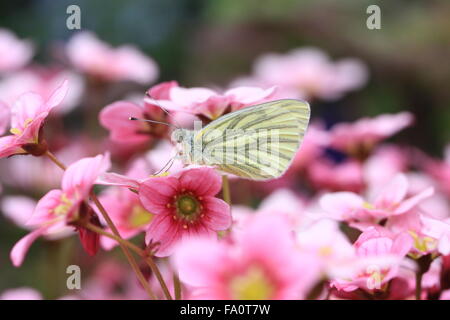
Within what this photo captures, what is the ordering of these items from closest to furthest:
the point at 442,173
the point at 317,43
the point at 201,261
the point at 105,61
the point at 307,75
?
the point at 201,261, the point at 442,173, the point at 105,61, the point at 307,75, the point at 317,43

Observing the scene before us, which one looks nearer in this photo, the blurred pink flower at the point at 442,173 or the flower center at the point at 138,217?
the flower center at the point at 138,217

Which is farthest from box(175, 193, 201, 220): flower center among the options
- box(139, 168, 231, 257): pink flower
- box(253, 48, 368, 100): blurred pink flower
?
box(253, 48, 368, 100): blurred pink flower

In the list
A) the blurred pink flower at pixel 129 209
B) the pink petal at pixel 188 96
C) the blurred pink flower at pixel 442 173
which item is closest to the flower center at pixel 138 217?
the blurred pink flower at pixel 129 209

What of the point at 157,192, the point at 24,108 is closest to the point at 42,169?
the point at 24,108

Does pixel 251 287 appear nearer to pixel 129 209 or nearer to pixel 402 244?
pixel 402 244

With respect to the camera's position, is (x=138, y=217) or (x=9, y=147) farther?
(x=138, y=217)

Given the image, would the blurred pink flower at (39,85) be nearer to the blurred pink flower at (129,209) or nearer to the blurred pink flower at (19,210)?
the blurred pink flower at (19,210)
